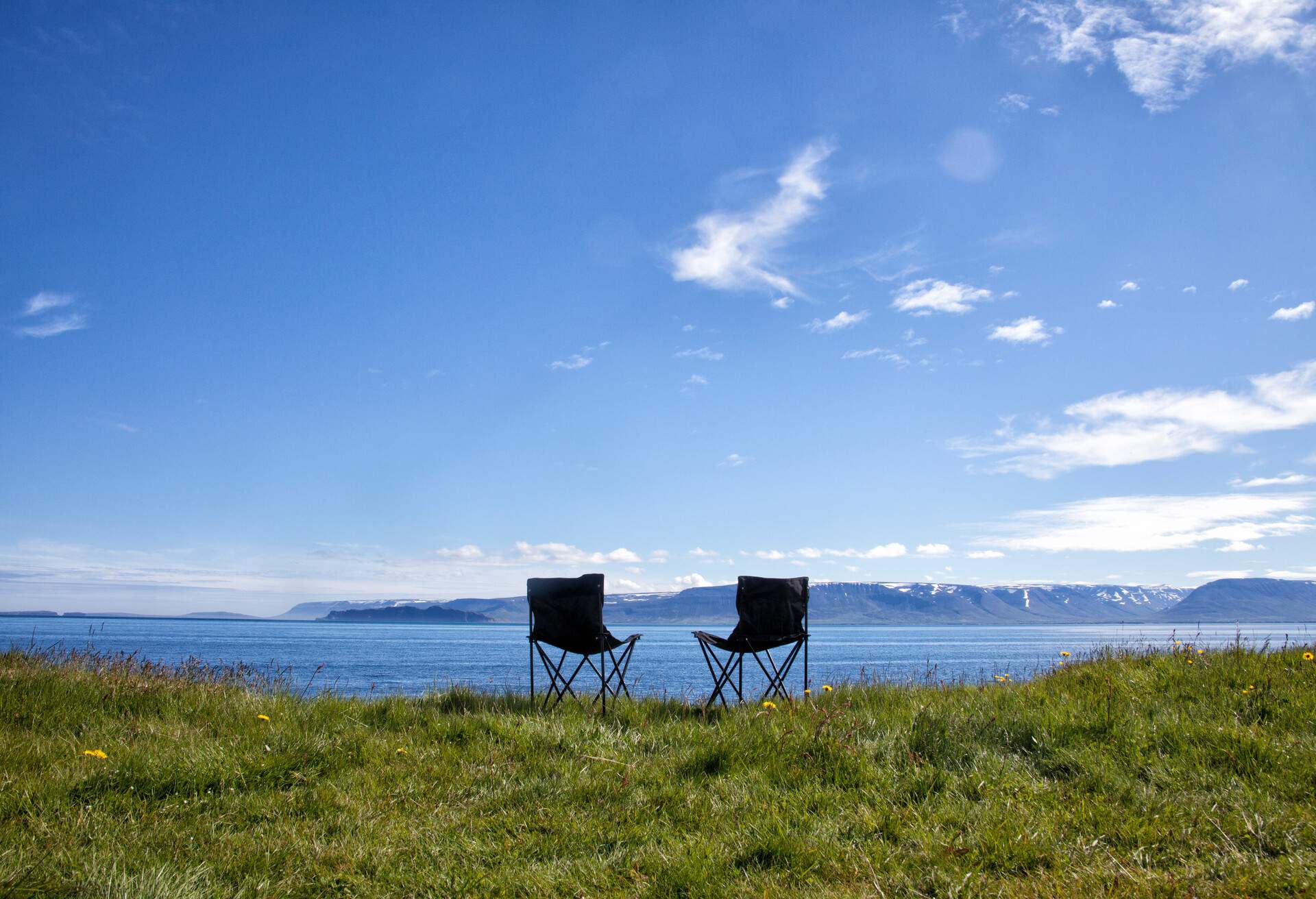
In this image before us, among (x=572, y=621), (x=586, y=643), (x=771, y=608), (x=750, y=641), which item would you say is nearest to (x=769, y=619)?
(x=771, y=608)

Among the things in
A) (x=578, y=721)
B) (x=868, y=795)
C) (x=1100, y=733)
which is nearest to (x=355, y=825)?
(x=578, y=721)

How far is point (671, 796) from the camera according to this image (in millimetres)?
4355

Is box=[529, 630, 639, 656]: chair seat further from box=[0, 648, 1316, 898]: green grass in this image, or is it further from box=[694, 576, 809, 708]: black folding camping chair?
box=[0, 648, 1316, 898]: green grass

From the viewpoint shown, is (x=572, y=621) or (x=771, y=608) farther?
(x=771, y=608)

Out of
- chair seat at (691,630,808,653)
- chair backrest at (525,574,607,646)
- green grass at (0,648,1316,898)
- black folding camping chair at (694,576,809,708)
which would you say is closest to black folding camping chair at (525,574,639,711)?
chair backrest at (525,574,607,646)

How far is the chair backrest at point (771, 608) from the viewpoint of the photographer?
796cm

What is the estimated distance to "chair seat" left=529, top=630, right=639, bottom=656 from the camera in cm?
760

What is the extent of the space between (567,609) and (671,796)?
11.8ft

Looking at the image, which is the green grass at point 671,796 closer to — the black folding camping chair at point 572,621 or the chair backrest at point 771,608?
the black folding camping chair at point 572,621

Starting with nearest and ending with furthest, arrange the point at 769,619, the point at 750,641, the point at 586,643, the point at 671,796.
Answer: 1. the point at 671,796
2. the point at 586,643
3. the point at 750,641
4. the point at 769,619

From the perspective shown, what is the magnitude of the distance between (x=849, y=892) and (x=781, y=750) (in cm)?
185

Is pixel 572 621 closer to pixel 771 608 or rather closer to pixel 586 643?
pixel 586 643

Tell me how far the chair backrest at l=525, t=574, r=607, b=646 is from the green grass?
1319 mm

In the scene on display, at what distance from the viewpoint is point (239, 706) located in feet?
20.2
